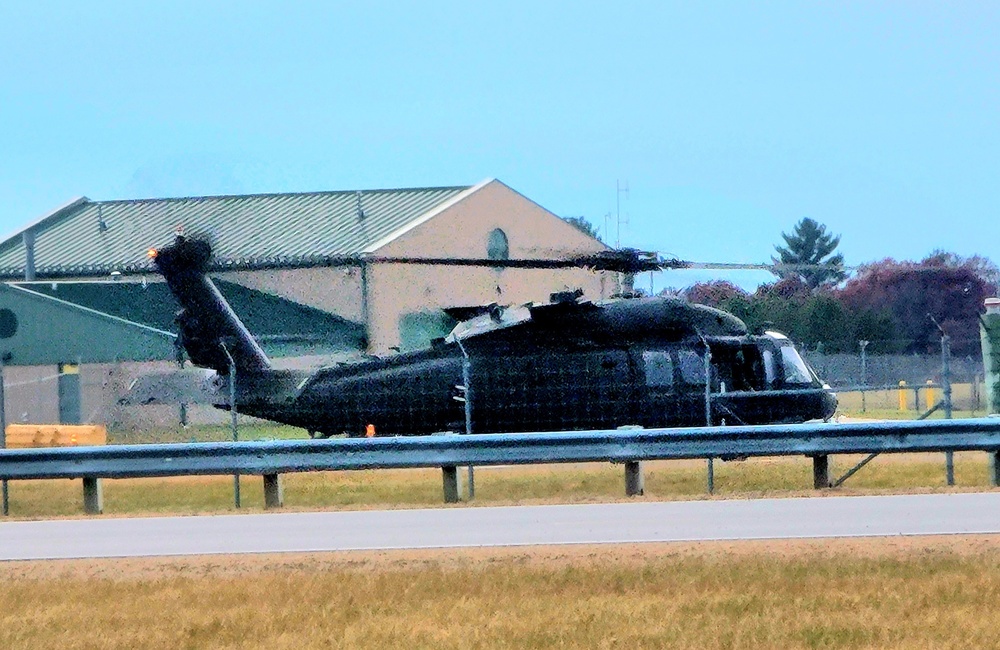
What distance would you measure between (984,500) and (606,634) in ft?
27.1

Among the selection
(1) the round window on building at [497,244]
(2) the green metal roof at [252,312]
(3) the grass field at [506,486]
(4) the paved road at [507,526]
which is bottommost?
(3) the grass field at [506,486]

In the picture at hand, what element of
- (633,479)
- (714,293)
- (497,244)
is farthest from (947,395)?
(714,293)

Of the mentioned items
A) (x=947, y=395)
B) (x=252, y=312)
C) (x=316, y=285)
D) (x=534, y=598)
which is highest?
(x=316, y=285)

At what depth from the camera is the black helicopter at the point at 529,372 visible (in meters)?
23.5

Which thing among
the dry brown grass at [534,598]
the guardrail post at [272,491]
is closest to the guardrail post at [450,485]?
the guardrail post at [272,491]

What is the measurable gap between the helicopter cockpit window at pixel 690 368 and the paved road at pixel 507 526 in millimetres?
6946

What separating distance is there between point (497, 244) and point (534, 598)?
20.4m

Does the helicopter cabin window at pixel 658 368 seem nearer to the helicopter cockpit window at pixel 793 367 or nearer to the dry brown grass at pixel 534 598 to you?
the helicopter cockpit window at pixel 793 367

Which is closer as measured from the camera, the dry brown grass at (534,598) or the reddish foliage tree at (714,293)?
the dry brown grass at (534,598)

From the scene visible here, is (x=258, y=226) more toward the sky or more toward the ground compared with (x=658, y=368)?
more toward the sky

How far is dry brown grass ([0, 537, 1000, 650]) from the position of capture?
9125 mm

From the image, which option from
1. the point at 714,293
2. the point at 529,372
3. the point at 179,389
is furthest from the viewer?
the point at 714,293

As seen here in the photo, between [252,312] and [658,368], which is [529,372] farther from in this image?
[252,312]

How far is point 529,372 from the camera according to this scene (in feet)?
77.7
